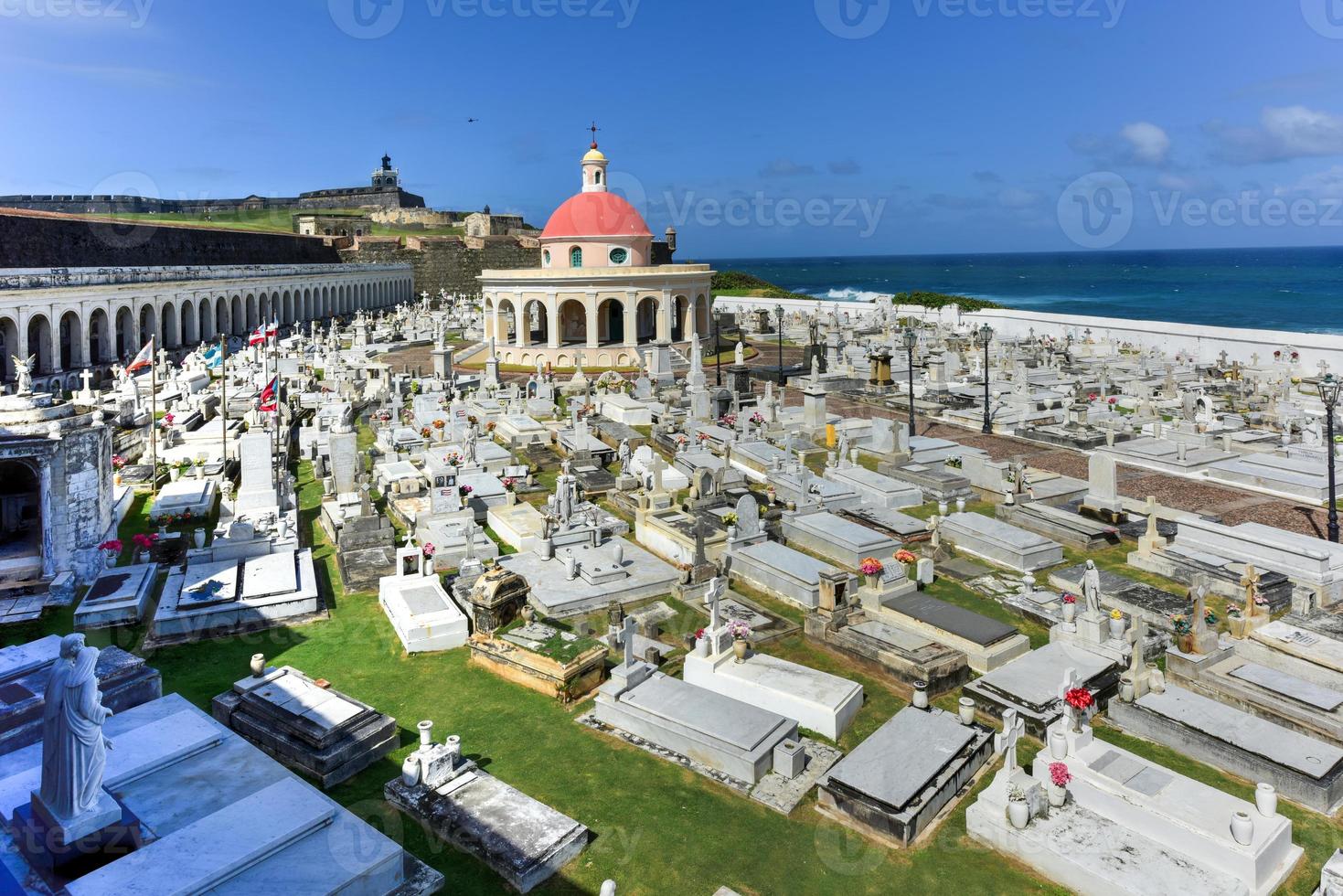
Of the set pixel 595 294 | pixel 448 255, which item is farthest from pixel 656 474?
pixel 448 255

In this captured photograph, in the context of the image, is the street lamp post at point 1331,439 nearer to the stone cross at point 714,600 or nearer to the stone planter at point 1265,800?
the stone planter at point 1265,800

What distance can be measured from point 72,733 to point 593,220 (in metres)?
35.5

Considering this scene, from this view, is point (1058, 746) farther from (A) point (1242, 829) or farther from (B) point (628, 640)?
(B) point (628, 640)

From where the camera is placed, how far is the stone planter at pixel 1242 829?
5906 mm

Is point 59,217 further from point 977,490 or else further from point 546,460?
point 977,490

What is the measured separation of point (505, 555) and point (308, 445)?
9.07 meters

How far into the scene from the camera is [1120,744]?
26.4ft

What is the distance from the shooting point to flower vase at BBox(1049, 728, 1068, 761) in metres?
6.90

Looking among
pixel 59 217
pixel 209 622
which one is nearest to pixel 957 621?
pixel 209 622

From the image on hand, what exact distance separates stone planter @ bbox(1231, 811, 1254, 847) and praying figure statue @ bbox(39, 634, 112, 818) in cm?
735

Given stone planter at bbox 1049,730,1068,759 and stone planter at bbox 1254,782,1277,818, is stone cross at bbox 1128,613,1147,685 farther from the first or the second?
stone planter at bbox 1254,782,1277,818

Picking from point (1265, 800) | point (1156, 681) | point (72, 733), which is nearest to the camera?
point (72, 733)

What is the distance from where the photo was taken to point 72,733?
202 inches

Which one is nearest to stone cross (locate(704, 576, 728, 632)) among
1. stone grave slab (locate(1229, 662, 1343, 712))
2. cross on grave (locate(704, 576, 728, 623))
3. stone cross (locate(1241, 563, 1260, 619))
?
cross on grave (locate(704, 576, 728, 623))
